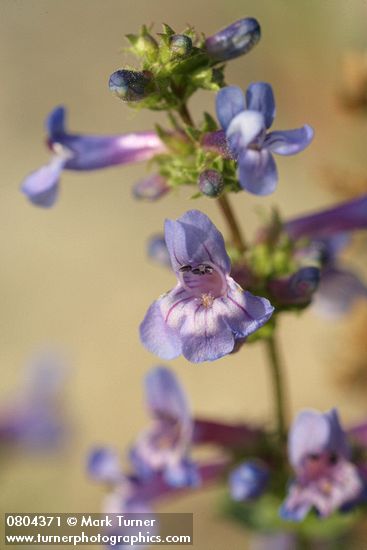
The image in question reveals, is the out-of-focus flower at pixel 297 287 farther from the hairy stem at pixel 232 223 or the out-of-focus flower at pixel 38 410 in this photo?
the out-of-focus flower at pixel 38 410

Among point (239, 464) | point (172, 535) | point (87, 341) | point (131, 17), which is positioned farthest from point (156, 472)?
point (87, 341)

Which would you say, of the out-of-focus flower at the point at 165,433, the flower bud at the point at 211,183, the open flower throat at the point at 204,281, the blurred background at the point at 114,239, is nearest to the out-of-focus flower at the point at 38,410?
the blurred background at the point at 114,239

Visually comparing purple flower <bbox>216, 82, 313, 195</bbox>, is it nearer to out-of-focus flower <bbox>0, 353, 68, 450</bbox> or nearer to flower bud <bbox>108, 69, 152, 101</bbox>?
flower bud <bbox>108, 69, 152, 101</bbox>

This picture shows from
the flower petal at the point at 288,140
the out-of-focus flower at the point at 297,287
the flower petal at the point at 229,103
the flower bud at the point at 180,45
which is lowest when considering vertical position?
the out-of-focus flower at the point at 297,287

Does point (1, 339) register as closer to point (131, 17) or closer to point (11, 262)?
point (11, 262)

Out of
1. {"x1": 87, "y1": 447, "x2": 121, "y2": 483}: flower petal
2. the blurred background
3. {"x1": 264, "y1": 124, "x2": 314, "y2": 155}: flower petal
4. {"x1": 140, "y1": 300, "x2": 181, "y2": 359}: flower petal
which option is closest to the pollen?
{"x1": 140, "y1": 300, "x2": 181, "y2": 359}: flower petal

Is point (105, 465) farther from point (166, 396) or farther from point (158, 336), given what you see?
point (158, 336)
